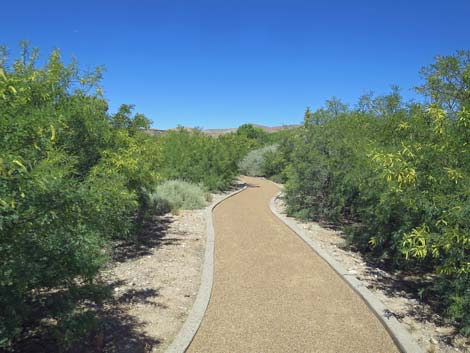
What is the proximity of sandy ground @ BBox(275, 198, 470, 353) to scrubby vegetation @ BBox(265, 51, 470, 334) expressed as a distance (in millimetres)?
243

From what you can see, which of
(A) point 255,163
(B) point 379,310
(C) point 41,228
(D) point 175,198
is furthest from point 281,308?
(A) point 255,163

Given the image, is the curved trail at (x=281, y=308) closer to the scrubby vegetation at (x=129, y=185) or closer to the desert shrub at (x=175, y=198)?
the scrubby vegetation at (x=129, y=185)

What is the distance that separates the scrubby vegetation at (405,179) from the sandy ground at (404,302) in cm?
24

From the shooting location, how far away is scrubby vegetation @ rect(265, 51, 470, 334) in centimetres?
434

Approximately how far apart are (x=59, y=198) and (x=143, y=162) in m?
5.31

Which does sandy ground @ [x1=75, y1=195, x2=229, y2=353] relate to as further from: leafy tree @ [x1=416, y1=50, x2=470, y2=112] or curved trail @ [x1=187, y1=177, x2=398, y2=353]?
leafy tree @ [x1=416, y1=50, x2=470, y2=112]

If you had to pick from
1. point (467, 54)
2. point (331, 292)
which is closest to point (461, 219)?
point (331, 292)

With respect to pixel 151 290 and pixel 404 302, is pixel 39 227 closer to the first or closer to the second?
pixel 151 290

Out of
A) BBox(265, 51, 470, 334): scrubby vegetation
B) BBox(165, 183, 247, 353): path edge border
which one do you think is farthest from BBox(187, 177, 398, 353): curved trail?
BBox(265, 51, 470, 334): scrubby vegetation

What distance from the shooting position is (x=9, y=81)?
2660 mm

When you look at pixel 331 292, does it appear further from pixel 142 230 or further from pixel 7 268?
pixel 142 230

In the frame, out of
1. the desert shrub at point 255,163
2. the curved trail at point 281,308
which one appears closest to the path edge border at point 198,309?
the curved trail at point 281,308

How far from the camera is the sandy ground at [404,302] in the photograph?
4465 mm

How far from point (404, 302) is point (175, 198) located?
9.39 m
